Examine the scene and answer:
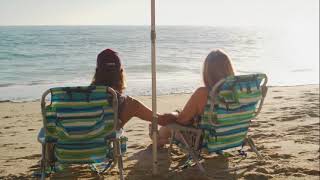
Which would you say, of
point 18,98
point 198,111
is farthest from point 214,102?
point 18,98

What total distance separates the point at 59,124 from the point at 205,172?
1543 millimetres

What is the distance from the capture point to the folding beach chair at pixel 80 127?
4062mm

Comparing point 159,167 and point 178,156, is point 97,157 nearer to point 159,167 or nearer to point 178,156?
point 159,167

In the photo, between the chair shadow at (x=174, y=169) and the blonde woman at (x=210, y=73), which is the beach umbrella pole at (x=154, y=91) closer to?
the chair shadow at (x=174, y=169)

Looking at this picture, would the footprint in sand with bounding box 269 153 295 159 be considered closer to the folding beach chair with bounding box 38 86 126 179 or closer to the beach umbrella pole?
the beach umbrella pole

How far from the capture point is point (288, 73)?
21.9m

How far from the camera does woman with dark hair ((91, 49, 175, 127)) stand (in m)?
4.49

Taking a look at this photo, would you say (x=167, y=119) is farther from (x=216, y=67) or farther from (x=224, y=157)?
(x=224, y=157)

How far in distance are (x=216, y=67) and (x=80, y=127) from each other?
1.42m

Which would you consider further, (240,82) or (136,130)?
(136,130)

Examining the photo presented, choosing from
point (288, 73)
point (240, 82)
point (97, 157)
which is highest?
point (240, 82)

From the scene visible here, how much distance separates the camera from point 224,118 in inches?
180

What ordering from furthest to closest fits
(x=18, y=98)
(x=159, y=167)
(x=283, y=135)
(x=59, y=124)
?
(x=18, y=98)
(x=283, y=135)
(x=159, y=167)
(x=59, y=124)

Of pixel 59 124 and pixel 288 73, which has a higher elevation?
pixel 59 124
